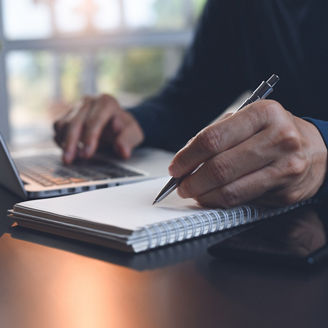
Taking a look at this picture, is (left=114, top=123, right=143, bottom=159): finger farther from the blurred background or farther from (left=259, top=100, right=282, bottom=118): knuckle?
the blurred background

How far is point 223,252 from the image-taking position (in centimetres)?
51

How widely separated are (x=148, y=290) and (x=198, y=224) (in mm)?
134

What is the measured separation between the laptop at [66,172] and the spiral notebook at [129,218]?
12cm

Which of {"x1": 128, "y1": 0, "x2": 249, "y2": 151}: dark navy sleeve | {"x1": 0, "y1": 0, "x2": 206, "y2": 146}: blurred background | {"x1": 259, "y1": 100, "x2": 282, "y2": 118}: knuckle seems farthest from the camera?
{"x1": 0, "y1": 0, "x2": 206, "y2": 146}: blurred background

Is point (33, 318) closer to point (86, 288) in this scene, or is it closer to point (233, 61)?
point (86, 288)

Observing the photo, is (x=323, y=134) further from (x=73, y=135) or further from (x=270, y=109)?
(x=73, y=135)

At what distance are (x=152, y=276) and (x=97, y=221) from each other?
100mm

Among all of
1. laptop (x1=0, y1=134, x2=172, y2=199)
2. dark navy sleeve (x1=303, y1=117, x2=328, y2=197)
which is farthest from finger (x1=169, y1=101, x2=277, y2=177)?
laptop (x1=0, y1=134, x2=172, y2=199)

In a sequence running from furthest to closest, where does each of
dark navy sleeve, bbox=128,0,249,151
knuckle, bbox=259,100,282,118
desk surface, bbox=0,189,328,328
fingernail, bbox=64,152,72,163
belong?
dark navy sleeve, bbox=128,0,249,151 < fingernail, bbox=64,152,72,163 < knuckle, bbox=259,100,282,118 < desk surface, bbox=0,189,328,328

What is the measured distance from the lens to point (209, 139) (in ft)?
1.96

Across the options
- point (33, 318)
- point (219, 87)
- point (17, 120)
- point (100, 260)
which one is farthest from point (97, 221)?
point (17, 120)

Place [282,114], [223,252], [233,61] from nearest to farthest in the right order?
1. [223,252]
2. [282,114]
3. [233,61]

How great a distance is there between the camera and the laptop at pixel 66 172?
2.55 ft

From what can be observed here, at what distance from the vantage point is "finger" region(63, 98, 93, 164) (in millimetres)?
1052
